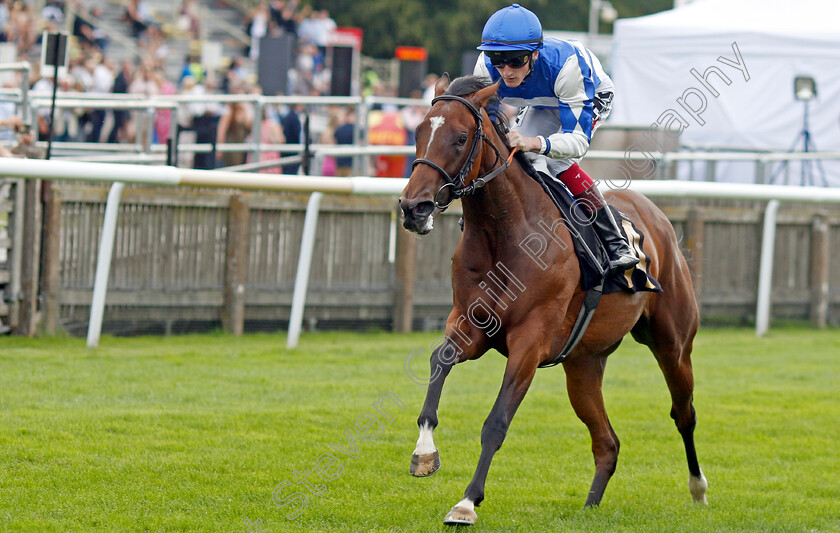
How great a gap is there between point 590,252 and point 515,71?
87 centimetres

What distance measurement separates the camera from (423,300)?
10383mm

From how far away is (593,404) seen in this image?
17.7 feet

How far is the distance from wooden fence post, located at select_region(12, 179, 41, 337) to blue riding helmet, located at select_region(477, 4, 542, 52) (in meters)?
4.97

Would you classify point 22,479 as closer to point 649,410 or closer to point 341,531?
point 341,531

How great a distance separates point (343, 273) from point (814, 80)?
8.96m

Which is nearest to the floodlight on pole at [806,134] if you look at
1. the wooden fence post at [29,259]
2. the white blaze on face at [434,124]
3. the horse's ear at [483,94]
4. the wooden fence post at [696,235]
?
the wooden fence post at [696,235]

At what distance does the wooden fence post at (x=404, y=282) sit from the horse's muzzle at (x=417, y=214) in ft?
19.5

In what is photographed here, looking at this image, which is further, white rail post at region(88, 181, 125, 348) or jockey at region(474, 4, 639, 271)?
white rail post at region(88, 181, 125, 348)

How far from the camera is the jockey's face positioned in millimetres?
4742

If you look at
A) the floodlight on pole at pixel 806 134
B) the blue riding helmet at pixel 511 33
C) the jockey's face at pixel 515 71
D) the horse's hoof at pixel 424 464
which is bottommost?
the horse's hoof at pixel 424 464

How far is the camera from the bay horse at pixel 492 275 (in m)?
4.21

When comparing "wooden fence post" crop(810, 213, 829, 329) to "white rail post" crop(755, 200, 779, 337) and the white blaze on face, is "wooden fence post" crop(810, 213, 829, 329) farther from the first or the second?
the white blaze on face

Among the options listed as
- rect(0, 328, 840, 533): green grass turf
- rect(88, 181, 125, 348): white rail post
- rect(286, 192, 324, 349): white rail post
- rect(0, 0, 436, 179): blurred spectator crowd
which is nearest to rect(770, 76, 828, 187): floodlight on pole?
rect(0, 328, 840, 533): green grass turf

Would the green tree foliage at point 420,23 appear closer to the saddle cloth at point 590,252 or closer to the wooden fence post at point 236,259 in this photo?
the wooden fence post at point 236,259
